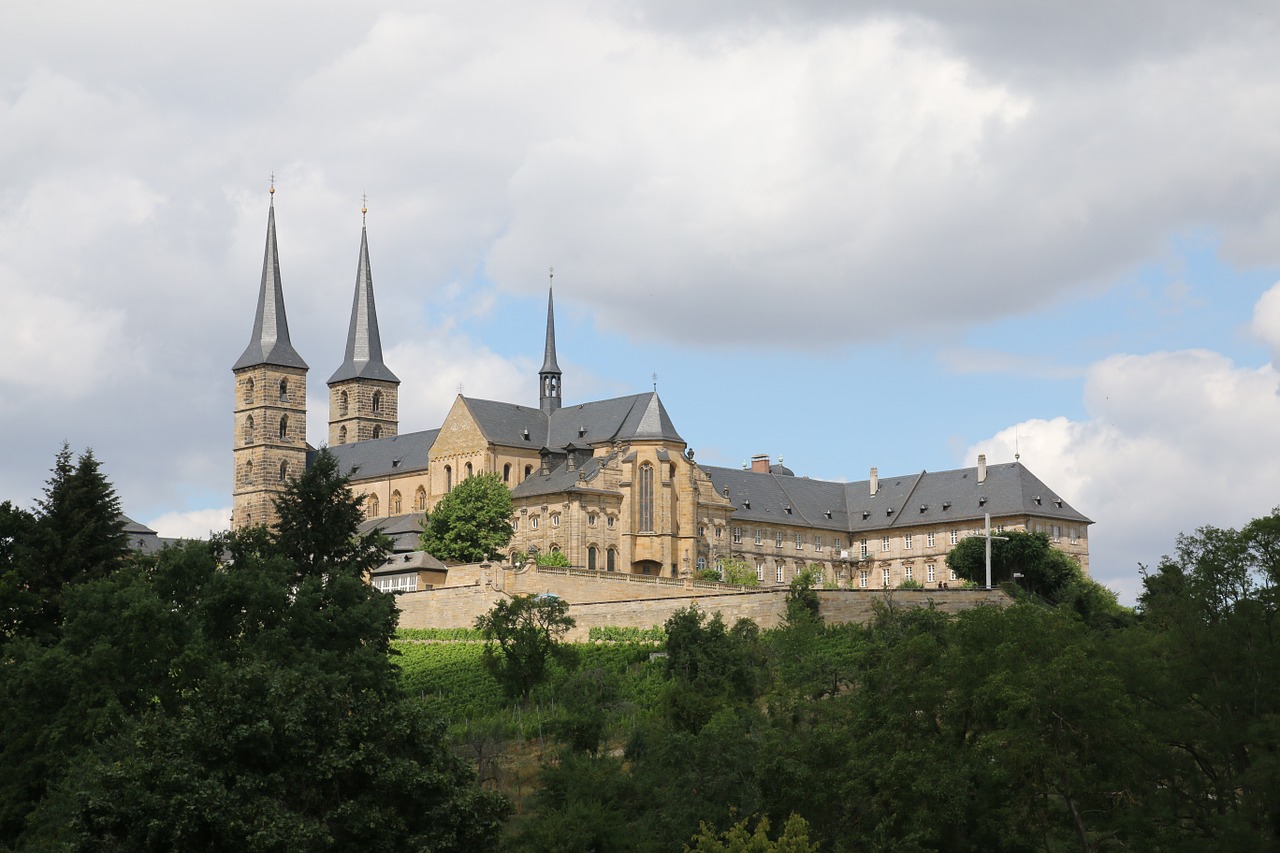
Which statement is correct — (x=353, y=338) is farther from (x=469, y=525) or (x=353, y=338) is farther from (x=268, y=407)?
(x=469, y=525)

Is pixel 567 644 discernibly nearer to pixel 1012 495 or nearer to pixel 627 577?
pixel 627 577

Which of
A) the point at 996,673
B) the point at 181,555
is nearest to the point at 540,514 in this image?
the point at 181,555

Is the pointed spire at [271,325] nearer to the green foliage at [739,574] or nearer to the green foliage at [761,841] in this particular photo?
the green foliage at [739,574]

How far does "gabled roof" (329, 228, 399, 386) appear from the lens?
166 metres

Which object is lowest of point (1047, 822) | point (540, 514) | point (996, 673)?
point (1047, 822)

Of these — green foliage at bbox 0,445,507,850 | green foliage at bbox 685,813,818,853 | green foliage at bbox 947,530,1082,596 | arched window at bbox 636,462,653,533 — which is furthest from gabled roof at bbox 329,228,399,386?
green foliage at bbox 685,813,818,853

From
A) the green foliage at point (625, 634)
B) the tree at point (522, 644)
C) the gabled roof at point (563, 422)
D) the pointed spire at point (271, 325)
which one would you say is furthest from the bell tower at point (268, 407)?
the tree at point (522, 644)

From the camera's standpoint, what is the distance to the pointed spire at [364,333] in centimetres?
16625

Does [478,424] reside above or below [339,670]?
above

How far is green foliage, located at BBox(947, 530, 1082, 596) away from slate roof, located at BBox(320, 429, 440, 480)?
44829 millimetres

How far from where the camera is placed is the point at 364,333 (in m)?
167

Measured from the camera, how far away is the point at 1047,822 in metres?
46.6

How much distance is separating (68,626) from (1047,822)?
2578 cm

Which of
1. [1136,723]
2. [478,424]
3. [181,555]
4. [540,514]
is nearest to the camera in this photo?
[1136,723]
